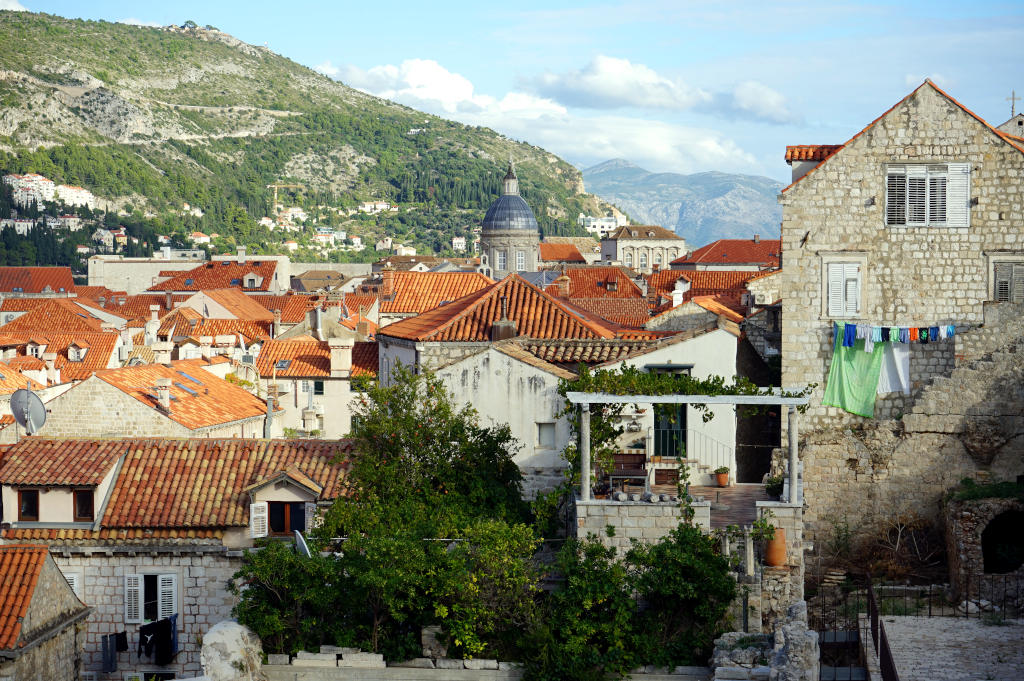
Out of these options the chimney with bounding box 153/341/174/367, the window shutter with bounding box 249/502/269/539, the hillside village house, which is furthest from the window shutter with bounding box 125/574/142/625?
the chimney with bounding box 153/341/174/367

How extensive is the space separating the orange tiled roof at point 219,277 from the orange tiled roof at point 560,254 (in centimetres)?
6055

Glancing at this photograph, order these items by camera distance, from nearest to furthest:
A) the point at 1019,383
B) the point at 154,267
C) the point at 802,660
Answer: the point at 802,660 < the point at 1019,383 < the point at 154,267

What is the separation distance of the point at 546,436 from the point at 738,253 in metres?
106

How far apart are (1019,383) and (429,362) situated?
13.7 m

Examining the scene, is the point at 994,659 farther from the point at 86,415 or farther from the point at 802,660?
the point at 86,415

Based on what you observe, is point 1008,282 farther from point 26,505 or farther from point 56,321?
point 56,321

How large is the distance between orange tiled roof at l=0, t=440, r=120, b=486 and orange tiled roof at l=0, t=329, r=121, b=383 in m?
28.3

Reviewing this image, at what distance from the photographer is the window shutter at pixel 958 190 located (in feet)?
86.2

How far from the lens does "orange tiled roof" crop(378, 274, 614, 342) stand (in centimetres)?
3080

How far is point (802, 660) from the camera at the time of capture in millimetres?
14992

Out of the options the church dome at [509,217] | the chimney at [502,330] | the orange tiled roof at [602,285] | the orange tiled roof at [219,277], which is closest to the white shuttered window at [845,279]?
the chimney at [502,330]

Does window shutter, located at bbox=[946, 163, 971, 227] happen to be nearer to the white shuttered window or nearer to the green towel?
the white shuttered window

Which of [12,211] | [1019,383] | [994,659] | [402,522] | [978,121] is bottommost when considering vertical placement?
[994,659]

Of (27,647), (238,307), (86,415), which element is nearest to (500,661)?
(27,647)
